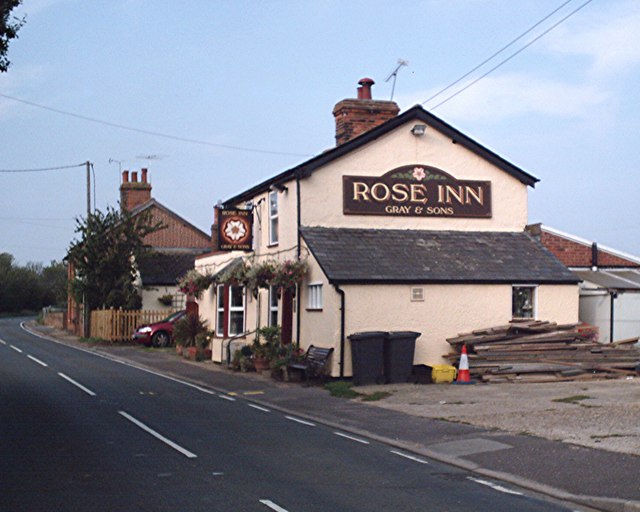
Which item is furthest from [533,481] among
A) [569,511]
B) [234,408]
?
[234,408]

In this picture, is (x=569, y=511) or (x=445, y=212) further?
(x=445, y=212)

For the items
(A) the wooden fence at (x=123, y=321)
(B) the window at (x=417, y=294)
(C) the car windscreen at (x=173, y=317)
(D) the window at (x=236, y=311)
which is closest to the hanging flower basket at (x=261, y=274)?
(B) the window at (x=417, y=294)

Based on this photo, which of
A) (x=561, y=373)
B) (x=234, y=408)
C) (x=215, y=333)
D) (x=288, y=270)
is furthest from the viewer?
(x=215, y=333)

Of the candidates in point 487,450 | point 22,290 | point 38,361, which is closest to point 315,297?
point 487,450

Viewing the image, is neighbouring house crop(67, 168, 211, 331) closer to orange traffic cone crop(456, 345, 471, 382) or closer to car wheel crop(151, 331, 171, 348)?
car wheel crop(151, 331, 171, 348)

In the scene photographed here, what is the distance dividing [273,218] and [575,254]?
1034 cm

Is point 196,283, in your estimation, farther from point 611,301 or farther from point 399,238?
point 611,301

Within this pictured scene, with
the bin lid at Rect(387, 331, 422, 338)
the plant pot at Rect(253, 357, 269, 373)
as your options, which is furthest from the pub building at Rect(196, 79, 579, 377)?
the plant pot at Rect(253, 357, 269, 373)

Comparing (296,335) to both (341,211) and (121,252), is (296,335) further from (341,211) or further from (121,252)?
(121,252)

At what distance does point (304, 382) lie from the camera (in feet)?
70.1

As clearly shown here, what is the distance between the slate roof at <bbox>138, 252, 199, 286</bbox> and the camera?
43.7 meters

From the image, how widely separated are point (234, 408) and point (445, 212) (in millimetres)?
9949

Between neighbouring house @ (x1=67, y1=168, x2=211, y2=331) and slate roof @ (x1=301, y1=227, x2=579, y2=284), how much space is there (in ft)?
72.9

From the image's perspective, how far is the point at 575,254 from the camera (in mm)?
28891
